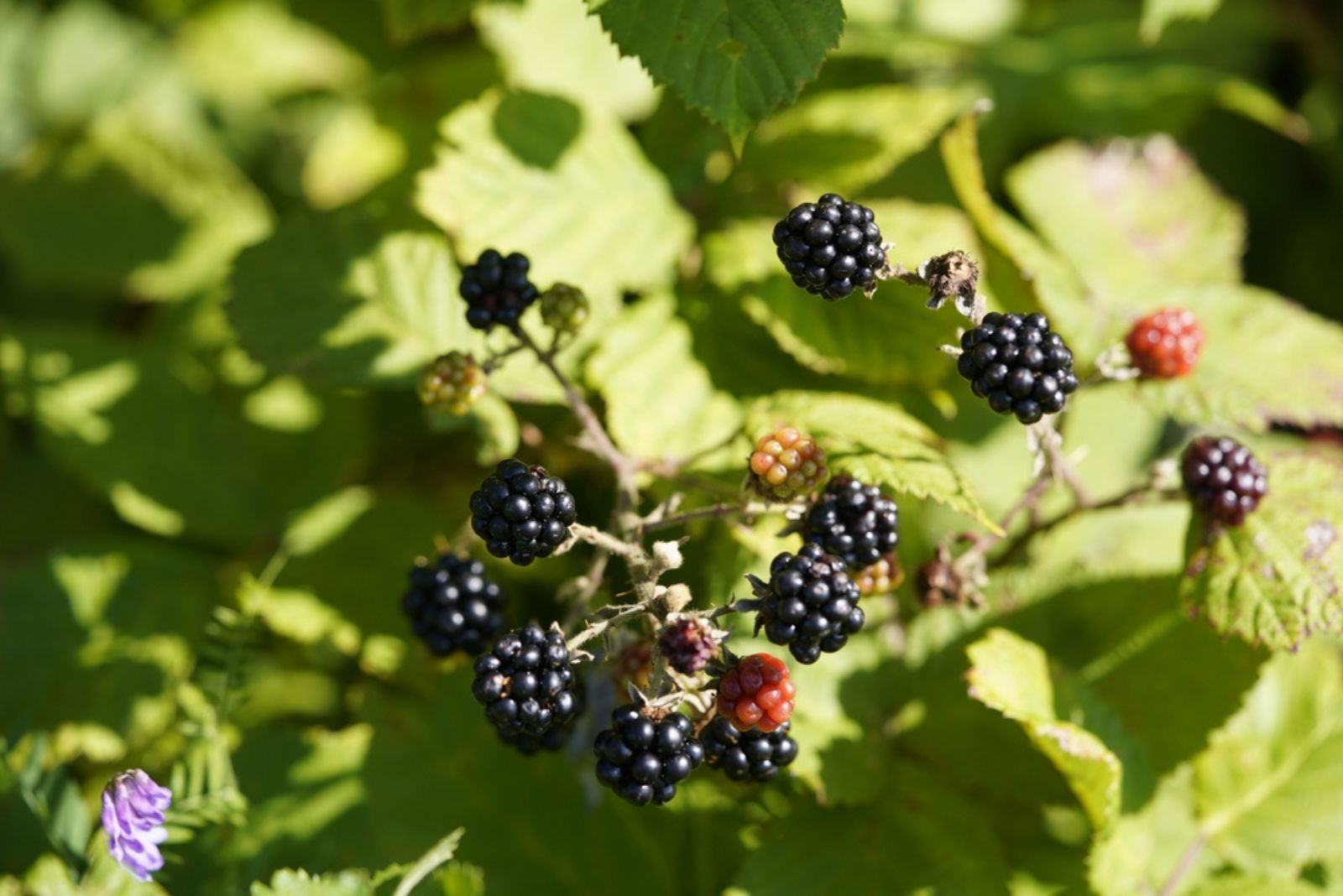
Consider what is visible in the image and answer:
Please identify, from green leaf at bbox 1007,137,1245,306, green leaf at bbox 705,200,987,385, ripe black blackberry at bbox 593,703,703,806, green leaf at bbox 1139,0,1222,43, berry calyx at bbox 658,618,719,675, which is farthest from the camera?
green leaf at bbox 1007,137,1245,306

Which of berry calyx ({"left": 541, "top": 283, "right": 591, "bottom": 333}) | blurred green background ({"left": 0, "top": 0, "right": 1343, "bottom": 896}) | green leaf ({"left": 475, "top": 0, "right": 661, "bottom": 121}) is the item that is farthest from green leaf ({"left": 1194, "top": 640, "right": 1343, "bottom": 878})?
green leaf ({"left": 475, "top": 0, "right": 661, "bottom": 121})

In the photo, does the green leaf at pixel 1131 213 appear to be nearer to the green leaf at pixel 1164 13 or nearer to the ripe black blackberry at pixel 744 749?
the green leaf at pixel 1164 13

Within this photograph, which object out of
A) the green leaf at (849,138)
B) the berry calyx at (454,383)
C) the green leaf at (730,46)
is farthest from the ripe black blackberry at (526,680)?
the green leaf at (849,138)

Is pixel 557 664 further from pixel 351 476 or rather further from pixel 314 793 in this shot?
pixel 351 476

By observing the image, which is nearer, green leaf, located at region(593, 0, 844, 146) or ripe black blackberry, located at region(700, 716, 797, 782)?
ripe black blackberry, located at region(700, 716, 797, 782)

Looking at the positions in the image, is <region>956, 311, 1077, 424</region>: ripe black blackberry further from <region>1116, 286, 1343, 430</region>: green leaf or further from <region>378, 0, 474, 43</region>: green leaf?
<region>378, 0, 474, 43</region>: green leaf

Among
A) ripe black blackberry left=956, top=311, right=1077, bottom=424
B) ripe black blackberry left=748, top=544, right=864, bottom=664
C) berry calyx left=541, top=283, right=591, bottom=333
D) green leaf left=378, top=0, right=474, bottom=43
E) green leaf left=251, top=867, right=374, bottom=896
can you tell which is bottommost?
green leaf left=251, top=867, right=374, bottom=896
